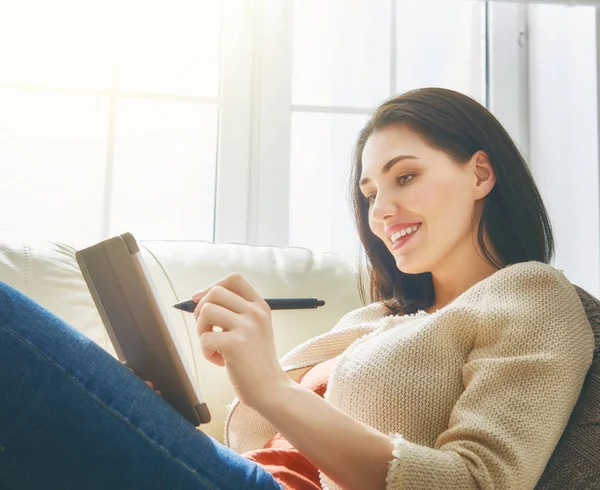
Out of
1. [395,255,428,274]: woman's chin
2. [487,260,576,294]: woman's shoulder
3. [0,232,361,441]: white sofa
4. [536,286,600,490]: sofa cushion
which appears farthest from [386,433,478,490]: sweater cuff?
[0,232,361,441]: white sofa

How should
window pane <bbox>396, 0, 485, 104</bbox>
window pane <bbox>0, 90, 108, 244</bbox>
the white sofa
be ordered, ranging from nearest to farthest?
the white sofa < window pane <bbox>0, 90, 108, 244</bbox> < window pane <bbox>396, 0, 485, 104</bbox>

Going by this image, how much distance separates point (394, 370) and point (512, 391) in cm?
16

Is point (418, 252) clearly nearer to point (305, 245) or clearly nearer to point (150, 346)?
point (150, 346)

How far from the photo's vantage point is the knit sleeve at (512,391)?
2.25ft

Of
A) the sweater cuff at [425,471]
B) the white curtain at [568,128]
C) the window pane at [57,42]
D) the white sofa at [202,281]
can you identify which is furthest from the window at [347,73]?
the sweater cuff at [425,471]

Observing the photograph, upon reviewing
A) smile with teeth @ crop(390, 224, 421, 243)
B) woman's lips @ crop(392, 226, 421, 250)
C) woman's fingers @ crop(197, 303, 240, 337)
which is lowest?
woman's fingers @ crop(197, 303, 240, 337)

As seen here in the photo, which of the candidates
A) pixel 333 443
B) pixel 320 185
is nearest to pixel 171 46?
pixel 320 185

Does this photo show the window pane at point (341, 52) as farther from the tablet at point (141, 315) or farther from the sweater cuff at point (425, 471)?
the sweater cuff at point (425, 471)

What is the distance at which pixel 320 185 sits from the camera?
1963 millimetres

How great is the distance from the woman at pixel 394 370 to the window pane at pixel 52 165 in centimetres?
93

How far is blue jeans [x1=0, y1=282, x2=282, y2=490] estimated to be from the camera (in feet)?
1.87

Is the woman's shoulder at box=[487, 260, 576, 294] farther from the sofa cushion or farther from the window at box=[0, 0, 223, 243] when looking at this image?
the window at box=[0, 0, 223, 243]

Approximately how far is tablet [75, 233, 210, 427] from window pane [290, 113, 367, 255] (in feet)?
3.99

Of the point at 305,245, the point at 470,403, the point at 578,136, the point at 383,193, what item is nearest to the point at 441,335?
the point at 470,403
